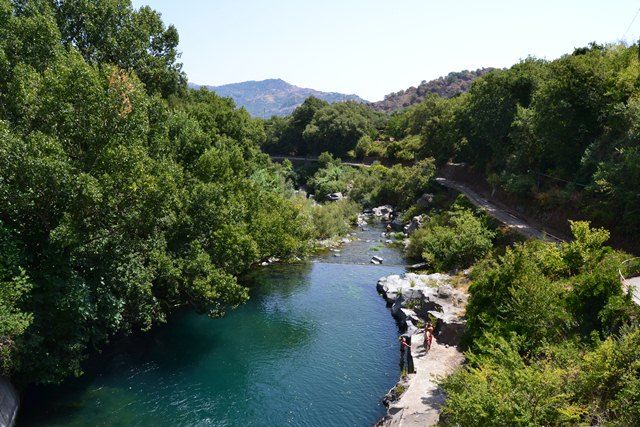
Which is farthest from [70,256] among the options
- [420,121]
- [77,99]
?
[420,121]

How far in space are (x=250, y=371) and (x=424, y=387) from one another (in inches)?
377

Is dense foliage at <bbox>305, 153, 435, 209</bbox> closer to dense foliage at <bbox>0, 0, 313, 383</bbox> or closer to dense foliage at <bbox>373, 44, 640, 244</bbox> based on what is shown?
dense foliage at <bbox>373, 44, 640, 244</bbox>

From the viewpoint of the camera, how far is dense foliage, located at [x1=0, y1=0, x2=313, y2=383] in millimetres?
17578

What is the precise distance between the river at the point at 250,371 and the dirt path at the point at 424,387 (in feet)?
5.73

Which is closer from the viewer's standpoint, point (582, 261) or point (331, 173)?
point (582, 261)

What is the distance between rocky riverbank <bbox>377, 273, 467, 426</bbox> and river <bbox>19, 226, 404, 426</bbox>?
1.36 meters

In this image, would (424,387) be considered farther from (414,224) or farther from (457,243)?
(414,224)

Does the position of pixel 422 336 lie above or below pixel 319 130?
below

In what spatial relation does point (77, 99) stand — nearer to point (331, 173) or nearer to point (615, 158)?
point (615, 158)

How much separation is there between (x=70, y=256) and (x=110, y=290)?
9.63 feet

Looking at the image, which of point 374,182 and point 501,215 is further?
point 374,182

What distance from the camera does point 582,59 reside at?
35.0 m

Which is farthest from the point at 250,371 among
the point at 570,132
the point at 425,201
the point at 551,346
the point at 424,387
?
the point at 425,201

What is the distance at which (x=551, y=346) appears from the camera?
17203 mm
